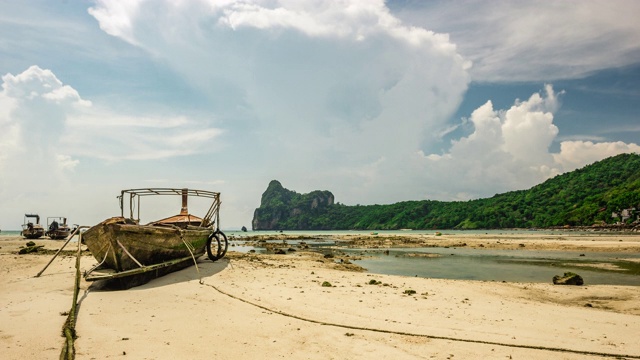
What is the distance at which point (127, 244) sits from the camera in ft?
40.7

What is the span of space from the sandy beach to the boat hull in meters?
0.96

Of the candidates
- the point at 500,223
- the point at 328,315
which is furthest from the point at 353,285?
the point at 500,223

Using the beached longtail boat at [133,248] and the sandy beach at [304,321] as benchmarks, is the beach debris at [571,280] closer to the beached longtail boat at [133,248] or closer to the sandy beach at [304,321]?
the sandy beach at [304,321]

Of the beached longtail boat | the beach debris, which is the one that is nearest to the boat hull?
the beached longtail boat

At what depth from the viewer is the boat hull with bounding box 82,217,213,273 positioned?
12117 millimetres

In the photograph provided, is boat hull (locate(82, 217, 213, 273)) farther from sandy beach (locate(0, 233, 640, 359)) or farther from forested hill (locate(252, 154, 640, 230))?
forested hill (locate(252, 154, 640, 230))

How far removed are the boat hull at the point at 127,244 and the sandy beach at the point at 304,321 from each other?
96 cm

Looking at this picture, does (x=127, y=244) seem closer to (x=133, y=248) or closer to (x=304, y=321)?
(x=133, y=248)

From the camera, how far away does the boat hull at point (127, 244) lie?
12.1m

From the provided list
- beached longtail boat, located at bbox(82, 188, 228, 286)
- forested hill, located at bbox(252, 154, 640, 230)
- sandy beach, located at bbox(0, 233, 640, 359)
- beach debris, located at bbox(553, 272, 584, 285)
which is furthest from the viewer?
forested hill, located at bbox(252, 154, 640, 230)

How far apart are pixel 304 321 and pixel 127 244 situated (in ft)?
26.0

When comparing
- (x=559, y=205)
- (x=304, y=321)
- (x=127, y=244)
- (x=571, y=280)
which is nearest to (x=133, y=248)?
(x=127, y=244)

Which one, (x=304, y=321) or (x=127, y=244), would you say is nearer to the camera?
(x=304, y=321)

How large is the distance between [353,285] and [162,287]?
7199 mm
